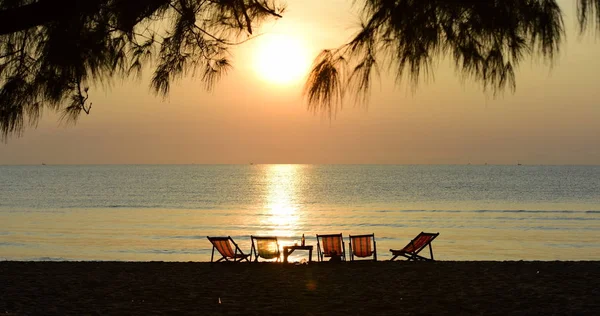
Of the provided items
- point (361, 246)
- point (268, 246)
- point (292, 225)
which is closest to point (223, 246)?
point (268, 246)

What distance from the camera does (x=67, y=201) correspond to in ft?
185

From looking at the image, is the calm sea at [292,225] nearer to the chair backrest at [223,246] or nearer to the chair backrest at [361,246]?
the chair backrest at [361,246]

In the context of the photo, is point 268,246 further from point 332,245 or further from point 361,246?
point 361,246

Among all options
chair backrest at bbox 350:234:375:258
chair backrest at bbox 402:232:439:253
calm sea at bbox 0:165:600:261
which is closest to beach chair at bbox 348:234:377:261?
chair backrest at bbox 350:234:375:258

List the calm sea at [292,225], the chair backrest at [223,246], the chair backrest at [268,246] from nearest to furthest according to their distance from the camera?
the chair backrest at [223,246]
the chair backrest at [268,246]
the calm sea at [292,225]

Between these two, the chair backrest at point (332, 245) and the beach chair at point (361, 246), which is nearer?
the chair backrest at point (332, 245)
